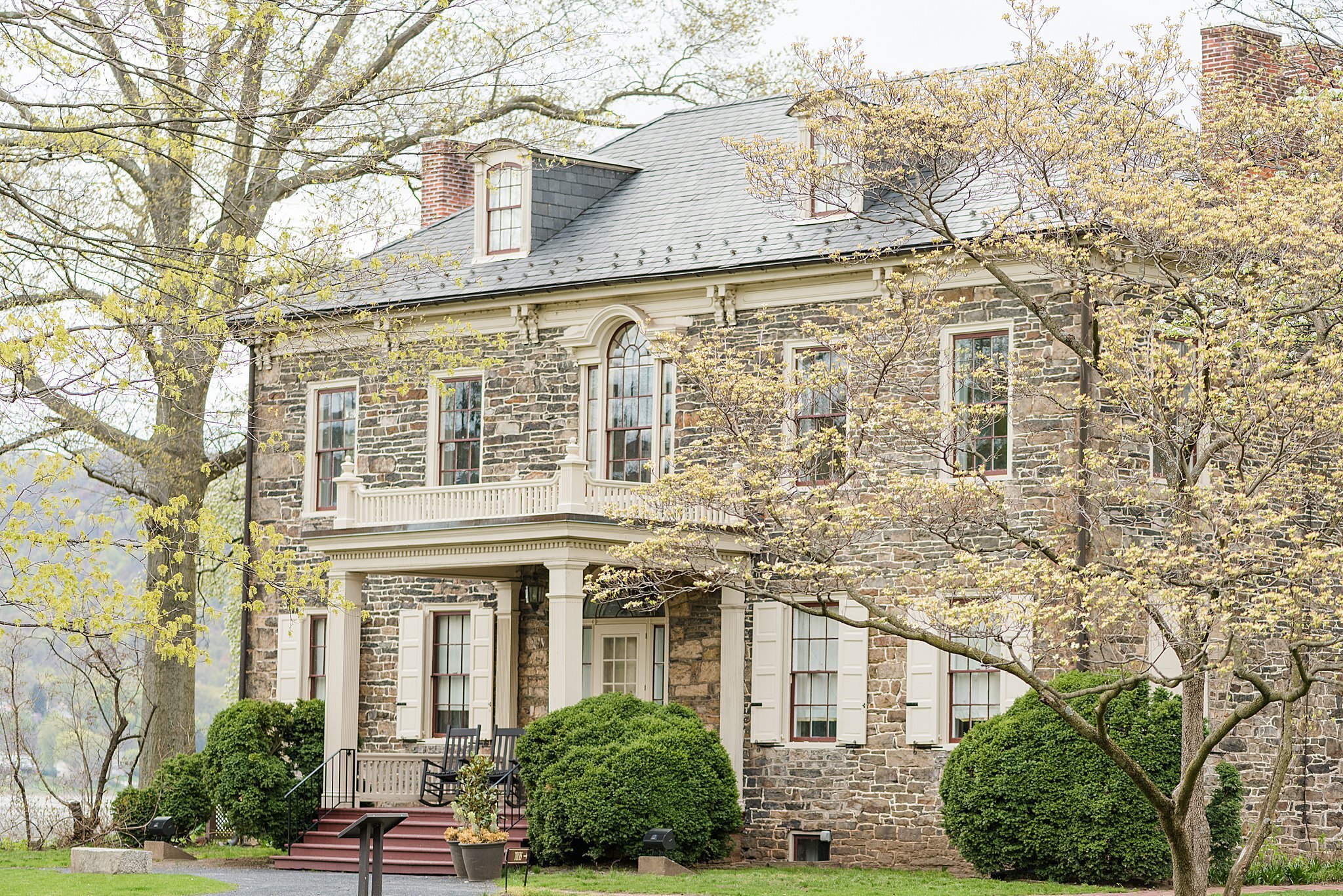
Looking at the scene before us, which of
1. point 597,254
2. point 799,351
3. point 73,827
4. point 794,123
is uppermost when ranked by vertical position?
point 794,123

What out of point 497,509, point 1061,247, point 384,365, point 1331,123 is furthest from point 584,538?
point 1331,123

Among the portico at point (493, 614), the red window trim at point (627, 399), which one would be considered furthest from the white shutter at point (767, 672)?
the red window trim at point (627, 399)

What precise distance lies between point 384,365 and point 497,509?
4.46m

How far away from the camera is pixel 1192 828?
1616 centimetres

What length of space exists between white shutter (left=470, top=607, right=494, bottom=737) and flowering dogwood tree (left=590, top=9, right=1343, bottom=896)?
17.9 ft

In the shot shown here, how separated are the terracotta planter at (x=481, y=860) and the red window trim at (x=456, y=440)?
22.8 ft

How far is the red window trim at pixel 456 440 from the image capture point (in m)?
24.9

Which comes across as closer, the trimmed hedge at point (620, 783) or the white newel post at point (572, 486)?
the trimmed hedge at point (620, 783)

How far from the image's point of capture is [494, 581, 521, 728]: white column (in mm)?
24109

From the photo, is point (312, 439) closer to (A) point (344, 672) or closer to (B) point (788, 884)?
(A) point (344, 672)

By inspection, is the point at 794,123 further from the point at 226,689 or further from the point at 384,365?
the point at 226,689

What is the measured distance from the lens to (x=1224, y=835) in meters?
18.6

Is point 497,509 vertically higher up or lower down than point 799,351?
lower down

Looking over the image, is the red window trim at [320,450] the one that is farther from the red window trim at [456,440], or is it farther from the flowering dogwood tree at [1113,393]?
the flowering dogwood tree at [1113,393]
